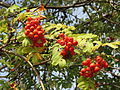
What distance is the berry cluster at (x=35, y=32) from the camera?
2920 millimetres

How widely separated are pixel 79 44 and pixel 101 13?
143 inches

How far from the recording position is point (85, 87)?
2941 mm

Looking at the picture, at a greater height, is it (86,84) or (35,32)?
(35,32)

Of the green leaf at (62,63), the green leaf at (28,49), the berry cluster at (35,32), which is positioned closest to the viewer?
the green leaf at (62,63)

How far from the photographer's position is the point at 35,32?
2906 mm

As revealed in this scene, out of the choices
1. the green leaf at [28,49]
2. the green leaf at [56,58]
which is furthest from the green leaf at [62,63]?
the green leaf at [28,49]

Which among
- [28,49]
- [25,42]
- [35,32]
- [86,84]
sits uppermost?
[35,32]

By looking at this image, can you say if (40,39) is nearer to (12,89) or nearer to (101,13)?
(12,89)

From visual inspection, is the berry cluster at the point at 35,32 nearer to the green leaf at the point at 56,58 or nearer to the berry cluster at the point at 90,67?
the green leaf at the point at 56,58

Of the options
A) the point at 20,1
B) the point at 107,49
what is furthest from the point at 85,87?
the point at 20,1

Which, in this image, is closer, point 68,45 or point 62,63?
point 62,63

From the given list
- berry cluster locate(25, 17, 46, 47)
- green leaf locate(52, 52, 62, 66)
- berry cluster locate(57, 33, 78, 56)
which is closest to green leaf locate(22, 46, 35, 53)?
berry cluster locate(25, 17, 46, 47)

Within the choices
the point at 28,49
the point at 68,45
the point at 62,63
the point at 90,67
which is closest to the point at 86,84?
the point at 90,67

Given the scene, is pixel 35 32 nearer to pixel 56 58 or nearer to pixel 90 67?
pixel 56 58
